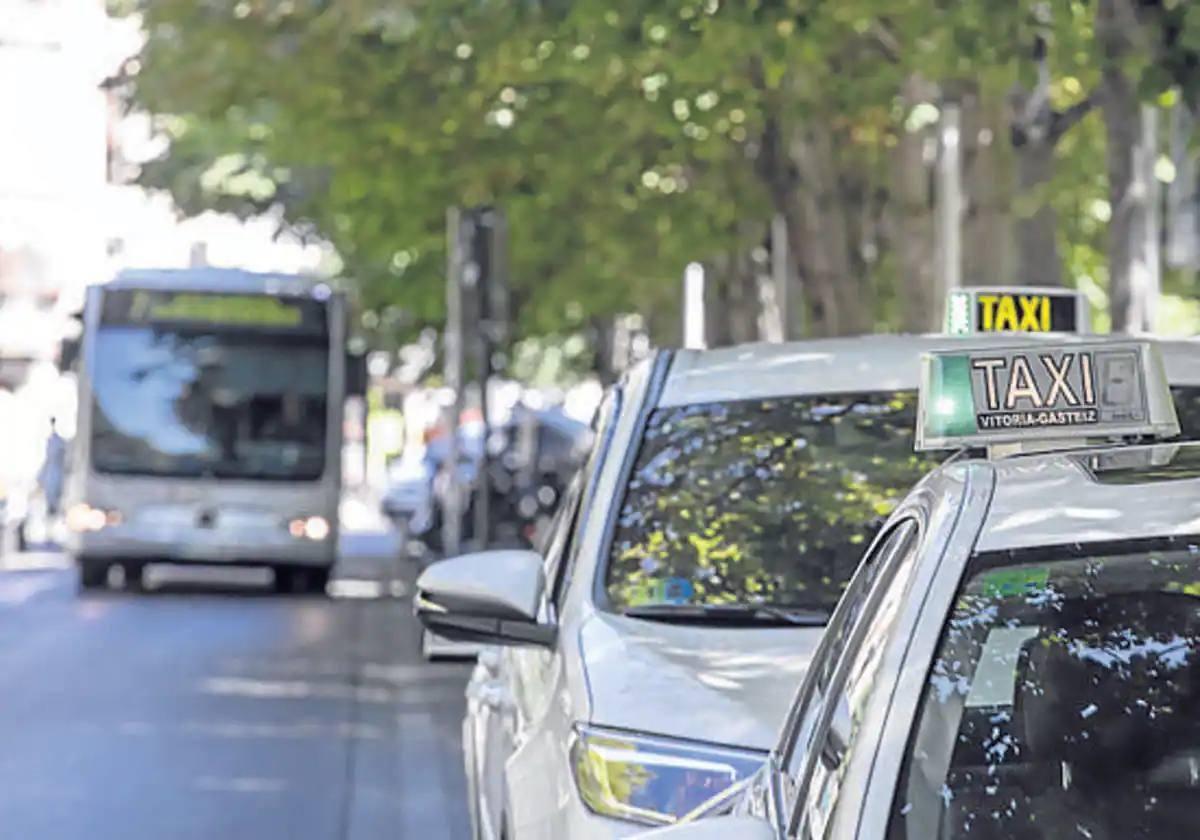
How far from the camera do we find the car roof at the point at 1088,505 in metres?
3.33

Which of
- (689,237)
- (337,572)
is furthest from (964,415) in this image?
(337,572)

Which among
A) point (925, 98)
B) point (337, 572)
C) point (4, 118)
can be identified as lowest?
point (337, 572)

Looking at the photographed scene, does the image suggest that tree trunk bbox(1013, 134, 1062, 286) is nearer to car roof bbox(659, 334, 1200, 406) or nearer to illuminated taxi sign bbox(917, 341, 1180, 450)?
car roof bbox(659, 334, 1200, 406)

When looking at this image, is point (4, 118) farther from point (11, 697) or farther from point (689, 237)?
point (11, 697)

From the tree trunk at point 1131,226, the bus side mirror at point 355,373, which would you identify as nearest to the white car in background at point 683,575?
the tree trunk at point 1131,226

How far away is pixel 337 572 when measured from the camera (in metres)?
35.1

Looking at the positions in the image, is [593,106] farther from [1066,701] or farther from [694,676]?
[1066,701]

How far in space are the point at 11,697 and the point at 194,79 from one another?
6153 mm

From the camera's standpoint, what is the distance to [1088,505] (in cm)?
337

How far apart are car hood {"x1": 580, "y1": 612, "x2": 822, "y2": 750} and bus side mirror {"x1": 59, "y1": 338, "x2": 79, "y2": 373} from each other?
23.6 metres

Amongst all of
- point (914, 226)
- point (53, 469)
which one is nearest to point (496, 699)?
point (914, 226)

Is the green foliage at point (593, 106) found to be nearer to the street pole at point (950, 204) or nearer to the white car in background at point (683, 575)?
the street pole at point (950, 204)

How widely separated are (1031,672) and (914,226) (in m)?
17.7

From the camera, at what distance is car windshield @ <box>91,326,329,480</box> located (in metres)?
28.2
